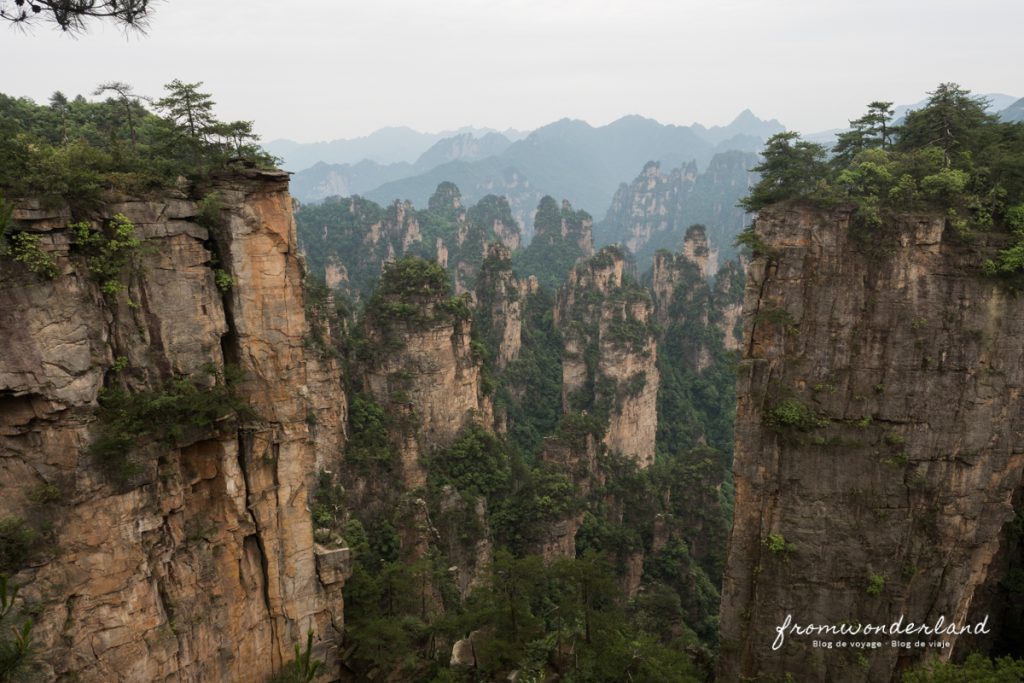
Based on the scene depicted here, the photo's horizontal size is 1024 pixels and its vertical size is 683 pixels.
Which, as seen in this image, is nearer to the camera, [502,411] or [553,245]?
[502,411]

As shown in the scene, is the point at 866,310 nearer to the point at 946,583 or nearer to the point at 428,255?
the point at 946,583

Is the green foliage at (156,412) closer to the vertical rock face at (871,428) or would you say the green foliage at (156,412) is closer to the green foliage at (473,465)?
the vertical rock face at (871,428)

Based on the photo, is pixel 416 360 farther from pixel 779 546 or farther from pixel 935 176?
pixel 935 176

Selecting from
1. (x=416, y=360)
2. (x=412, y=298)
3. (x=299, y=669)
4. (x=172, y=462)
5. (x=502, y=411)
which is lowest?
(x=502, y=411)

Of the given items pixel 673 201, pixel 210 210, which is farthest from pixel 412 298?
pixel 673 201

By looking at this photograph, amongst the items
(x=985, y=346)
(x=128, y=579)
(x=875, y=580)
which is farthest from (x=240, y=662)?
(x=985, y=346)

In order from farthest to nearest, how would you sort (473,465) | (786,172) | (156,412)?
1. (473,465)
2. (786,172)
3. (156,412)

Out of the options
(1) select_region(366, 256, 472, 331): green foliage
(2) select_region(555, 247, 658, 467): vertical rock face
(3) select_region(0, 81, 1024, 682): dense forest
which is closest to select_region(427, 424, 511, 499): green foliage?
(3) select_region(0, 81, 1024, 682): dense forest

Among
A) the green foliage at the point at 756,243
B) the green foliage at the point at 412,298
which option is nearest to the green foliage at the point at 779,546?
the green foliage at the point at 756,243

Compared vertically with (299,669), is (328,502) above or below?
below
